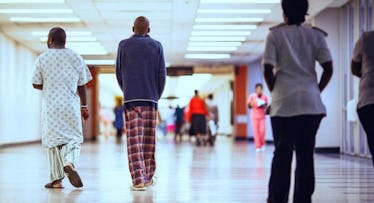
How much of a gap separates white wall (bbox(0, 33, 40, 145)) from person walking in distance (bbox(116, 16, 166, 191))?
11.4 metres

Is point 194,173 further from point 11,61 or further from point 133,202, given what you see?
point 11,61

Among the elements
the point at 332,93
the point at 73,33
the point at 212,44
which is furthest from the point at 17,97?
the point at 332,93

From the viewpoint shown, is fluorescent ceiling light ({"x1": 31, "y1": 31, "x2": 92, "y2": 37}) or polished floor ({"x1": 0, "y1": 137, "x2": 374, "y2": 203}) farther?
fluorescent ceiling light ({"x1": 31, "y1": 31, "x2": 92, "y2": 37})

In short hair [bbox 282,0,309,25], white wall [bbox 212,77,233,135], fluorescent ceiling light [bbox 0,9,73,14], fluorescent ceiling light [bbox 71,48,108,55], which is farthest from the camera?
white wall [bbox 212,77,233,135]

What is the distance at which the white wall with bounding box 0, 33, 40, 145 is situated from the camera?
1638 cm

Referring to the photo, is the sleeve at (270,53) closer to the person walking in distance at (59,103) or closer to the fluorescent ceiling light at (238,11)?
the person walking in distance at (59,103)

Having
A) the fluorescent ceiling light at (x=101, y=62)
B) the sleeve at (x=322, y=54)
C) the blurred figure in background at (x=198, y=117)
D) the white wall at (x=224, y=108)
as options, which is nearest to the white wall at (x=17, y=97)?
the fluorescent ceiling light at (x=101, y=62)

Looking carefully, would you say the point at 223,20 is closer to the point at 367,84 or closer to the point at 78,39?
the point at 78,39

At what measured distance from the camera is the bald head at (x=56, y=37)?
5570 millimetres

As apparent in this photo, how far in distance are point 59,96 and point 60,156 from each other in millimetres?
540

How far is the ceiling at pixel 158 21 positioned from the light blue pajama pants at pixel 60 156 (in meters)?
6.32

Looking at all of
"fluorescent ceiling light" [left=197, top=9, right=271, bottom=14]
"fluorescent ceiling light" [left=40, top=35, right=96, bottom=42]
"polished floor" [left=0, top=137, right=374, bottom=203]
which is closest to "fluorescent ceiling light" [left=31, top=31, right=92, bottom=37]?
"fluorescent ceiling light" [left=40, top=35, right=96, bottom=42]

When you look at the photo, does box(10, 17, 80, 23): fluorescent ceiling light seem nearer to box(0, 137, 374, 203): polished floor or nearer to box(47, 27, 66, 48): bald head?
box(0, 137, 374, 203): polished floor

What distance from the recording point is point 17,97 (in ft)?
58.9
